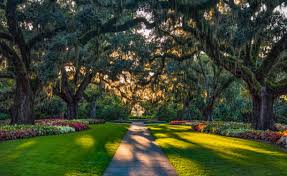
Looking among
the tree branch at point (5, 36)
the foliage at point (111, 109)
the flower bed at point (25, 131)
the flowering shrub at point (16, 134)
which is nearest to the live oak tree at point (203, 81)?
the flower bed at point (25, 131)

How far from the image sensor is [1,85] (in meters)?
38.0

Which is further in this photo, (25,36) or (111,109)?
(111,109)

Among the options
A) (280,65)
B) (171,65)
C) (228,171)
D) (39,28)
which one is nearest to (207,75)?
(171,65)

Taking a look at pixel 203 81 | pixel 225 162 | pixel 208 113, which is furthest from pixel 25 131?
pixel 203 81

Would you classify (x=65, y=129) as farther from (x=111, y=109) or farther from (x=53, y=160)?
(x=111, y=109)

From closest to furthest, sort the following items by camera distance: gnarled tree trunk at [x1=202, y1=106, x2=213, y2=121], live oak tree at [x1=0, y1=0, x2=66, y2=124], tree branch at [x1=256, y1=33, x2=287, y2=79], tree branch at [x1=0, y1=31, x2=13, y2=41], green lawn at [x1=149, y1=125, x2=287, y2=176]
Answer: green lawn at [x1=149, y1=125, x2=287, y2=176]
live oak tree at [x1=0, y1=0, x2=66, y2=124]
tree branch at [x1=256, y1=33, x2=287, y2=79]
tree branch at [x1=0, y1=31, x2=13, y2=41]
gnarled tree trunk at [x1=202, y1=106, x2=213, y2=121]

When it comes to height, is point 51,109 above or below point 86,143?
above

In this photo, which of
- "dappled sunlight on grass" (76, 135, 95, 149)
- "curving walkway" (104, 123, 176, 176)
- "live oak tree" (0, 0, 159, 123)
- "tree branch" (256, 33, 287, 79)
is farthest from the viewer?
"tree branch" (256, 33, 287, 79)

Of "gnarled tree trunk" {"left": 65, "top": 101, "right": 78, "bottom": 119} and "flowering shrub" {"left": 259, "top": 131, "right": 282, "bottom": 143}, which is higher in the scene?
"gnarled tree trunk" {"left": 65, "top": 101, "right": 78, "bottom": 119}

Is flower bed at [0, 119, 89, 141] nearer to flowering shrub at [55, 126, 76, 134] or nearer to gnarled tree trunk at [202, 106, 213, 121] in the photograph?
flowering shrub at [55, 126, 76, 134]

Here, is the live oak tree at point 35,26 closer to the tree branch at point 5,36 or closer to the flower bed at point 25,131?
the tree branch at point 5,36

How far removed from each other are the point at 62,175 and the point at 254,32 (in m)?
11.8

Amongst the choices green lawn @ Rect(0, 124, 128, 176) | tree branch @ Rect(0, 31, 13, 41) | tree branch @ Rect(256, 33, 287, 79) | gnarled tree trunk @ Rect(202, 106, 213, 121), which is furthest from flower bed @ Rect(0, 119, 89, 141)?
gnarled tree trunk @ Rect(202, 106, 213, 121)

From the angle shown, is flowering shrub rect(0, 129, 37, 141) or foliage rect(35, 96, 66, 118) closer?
flowering shrub rect(0, 129, 37, 141)
